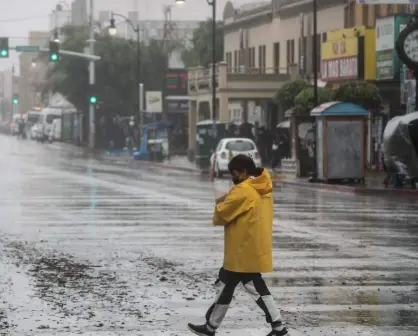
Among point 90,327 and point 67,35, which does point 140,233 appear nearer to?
point 90,327

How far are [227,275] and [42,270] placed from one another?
590 centimetres

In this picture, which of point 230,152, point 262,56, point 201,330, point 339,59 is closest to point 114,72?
point 262,56

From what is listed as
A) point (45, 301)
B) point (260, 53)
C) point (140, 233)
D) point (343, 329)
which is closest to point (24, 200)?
point (140, 233)

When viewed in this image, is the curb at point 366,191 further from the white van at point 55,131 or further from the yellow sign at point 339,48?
the white van at point 55,131

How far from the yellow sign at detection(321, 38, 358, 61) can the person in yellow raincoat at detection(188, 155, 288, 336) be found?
40043mm

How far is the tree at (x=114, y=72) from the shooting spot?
93375 millimetres

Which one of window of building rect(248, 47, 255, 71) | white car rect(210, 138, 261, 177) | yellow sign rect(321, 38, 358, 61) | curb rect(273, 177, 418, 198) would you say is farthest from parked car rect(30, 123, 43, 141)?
curb rect(273, 177, 418, 198)

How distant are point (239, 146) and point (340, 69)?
22.1 feet

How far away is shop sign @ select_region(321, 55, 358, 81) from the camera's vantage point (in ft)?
167

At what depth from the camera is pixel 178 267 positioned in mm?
16359

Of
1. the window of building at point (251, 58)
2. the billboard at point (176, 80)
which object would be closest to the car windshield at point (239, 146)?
the window of building at point (251, 58)

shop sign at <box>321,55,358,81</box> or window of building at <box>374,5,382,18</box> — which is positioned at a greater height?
window of building at <box>374,5,382,18</box>

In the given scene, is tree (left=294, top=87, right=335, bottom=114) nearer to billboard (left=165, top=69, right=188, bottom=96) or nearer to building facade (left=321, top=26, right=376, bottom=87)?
building facade (left=321, top=26, right=376, bottom=87)

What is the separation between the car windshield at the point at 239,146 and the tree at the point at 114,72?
4449 centimetres
